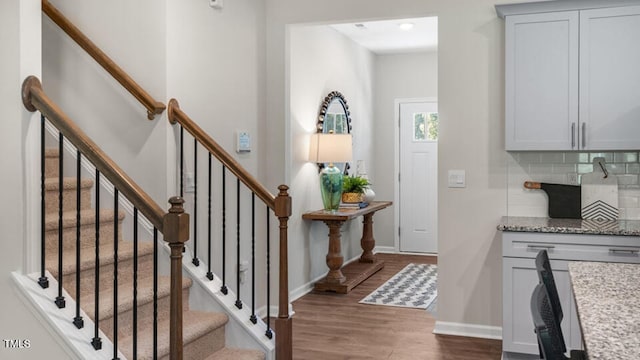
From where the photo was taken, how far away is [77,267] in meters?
2.85

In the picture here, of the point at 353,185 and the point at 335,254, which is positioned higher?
the point at 353,185

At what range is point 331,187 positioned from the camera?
20.6ft

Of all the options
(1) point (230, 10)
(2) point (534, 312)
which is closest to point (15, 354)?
(2) point (534, 312)

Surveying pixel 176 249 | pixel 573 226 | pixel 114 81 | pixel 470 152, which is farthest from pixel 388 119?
pixel 176 249

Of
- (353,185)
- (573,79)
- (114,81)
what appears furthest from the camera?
(353,185)

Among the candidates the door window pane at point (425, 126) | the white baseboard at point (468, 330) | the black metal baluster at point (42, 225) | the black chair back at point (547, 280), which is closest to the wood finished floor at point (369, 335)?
the white baseboard at point (468, 330)

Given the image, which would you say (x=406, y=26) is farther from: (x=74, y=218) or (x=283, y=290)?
(x=74, y=218)

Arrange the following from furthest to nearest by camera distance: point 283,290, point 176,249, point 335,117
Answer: point 335,117 → point 283,290 → point 176,249

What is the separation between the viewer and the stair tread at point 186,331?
119 inches

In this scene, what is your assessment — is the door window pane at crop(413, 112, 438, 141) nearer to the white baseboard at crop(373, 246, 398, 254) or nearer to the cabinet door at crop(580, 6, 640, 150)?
the white baseboard at crop(373, 246, 398, 254)

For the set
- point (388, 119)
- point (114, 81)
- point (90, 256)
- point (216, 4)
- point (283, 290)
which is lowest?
point (283, 290)

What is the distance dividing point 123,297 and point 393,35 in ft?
17.0

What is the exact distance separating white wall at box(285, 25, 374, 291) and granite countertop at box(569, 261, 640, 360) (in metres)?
3.19

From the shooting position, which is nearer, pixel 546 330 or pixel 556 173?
pixel 546 330
